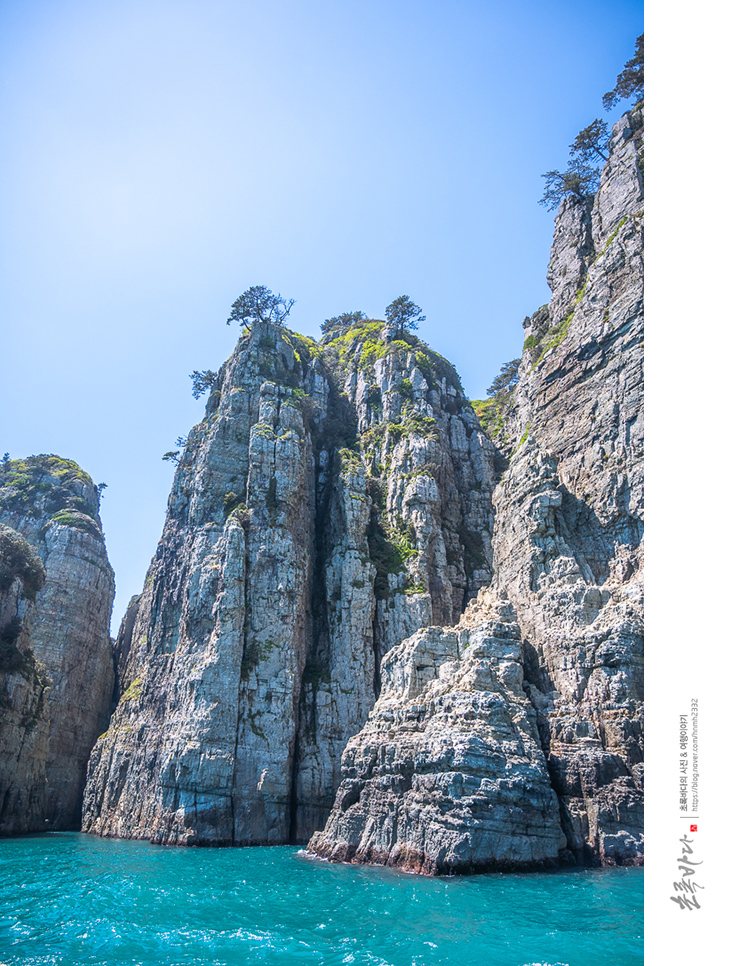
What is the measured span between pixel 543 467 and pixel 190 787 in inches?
1241

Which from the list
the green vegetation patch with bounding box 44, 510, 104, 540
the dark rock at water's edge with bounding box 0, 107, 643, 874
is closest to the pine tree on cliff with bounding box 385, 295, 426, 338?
the dark rock at water's edge with bounding box 0, 107, 643, 874

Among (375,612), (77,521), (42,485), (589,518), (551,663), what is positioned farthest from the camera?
(42,485)

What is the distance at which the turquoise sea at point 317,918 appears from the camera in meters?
13.4

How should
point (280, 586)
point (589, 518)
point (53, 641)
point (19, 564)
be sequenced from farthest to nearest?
point (53, 641)
point (280, 586)
point (19, 564)
point (589, 518)

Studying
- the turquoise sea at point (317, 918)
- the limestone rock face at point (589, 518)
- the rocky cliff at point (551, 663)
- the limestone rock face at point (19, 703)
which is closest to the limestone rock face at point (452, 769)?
the rocky cliff at point (551, 663)

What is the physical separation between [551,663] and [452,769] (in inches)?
327

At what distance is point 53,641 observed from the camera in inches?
2191

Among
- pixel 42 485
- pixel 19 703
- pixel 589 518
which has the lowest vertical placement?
pixel 19 703

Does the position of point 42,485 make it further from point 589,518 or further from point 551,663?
point 551,663

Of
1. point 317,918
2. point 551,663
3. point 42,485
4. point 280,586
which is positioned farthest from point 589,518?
point 42,485

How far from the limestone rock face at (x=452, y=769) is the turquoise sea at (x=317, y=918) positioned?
1461mm

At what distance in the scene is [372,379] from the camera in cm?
6475

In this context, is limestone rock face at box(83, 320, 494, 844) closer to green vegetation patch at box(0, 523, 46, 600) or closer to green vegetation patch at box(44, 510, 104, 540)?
green vegetation patch at box(0, 523, 46, 600)

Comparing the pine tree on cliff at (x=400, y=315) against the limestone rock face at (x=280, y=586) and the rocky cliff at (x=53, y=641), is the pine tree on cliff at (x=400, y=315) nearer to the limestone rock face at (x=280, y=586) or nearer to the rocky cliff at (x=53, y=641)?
the limestone rock face at (x=280, y=586)
